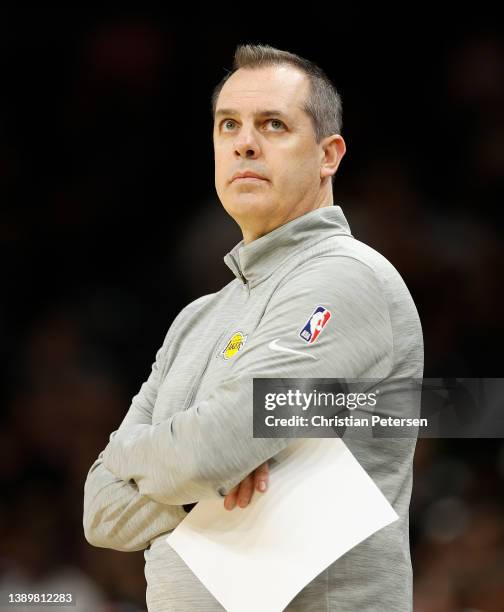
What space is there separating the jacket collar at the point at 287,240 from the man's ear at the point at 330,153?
97 mm

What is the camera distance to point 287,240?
1429mm

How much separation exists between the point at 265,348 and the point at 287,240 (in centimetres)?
28

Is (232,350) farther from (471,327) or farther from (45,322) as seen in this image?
(45,322)

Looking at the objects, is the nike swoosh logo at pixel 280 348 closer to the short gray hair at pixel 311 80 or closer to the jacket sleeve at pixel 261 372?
the jacket sleeve at pixel 261 372

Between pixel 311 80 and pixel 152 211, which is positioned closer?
pixel 311 80

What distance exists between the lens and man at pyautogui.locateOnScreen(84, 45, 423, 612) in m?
1.17

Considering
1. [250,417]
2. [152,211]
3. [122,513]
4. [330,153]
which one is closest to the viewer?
[250,417]

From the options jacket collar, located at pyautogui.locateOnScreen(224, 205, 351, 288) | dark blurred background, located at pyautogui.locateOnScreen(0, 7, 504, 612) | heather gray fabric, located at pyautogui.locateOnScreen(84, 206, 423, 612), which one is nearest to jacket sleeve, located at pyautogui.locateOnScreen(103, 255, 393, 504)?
heather gray fabric, located at pyautogui.locateOnScreen(84, 206, 423, 612)

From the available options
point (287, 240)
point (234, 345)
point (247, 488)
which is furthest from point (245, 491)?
point (287, 240)

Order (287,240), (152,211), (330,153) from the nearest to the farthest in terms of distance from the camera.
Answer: (287,240)
(330,153)
(152,211)

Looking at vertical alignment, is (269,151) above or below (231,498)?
above

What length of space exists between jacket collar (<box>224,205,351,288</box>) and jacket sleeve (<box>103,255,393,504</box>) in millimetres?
134

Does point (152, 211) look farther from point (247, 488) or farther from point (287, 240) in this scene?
point (247, 488)

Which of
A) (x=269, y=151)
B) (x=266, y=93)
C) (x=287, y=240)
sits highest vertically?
(x=266, y=93)
